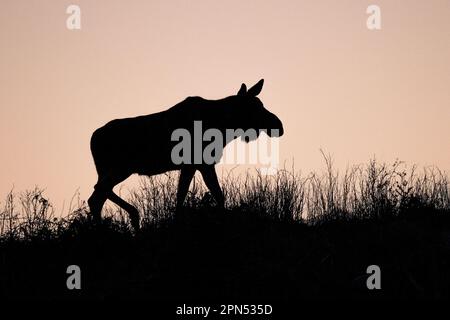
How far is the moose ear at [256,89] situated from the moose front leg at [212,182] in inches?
70.7

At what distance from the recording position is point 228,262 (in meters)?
7.69

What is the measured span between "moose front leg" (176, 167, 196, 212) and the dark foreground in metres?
1.62

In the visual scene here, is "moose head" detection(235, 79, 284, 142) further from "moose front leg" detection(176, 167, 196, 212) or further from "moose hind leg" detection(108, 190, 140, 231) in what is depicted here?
"moose hind leg" detection(108, 190, 140, 231)

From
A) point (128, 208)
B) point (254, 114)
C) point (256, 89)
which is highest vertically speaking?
point (256, 89)

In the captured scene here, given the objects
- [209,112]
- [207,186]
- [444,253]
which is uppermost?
[209,112]

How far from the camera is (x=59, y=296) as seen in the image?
749 cm

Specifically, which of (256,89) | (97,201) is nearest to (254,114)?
(256,89)

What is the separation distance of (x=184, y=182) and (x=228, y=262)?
3765mm

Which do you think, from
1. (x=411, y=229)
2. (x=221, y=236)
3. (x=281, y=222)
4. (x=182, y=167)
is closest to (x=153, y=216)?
(x=182, y=167)

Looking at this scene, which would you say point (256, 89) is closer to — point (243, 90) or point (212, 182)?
point (243, 90)

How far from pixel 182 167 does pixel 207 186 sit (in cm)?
64

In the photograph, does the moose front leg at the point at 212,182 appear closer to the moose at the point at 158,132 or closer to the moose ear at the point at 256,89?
the moose at the point at 158,132

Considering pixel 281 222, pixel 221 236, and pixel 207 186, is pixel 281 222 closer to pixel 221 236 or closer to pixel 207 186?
pixel 207 186
